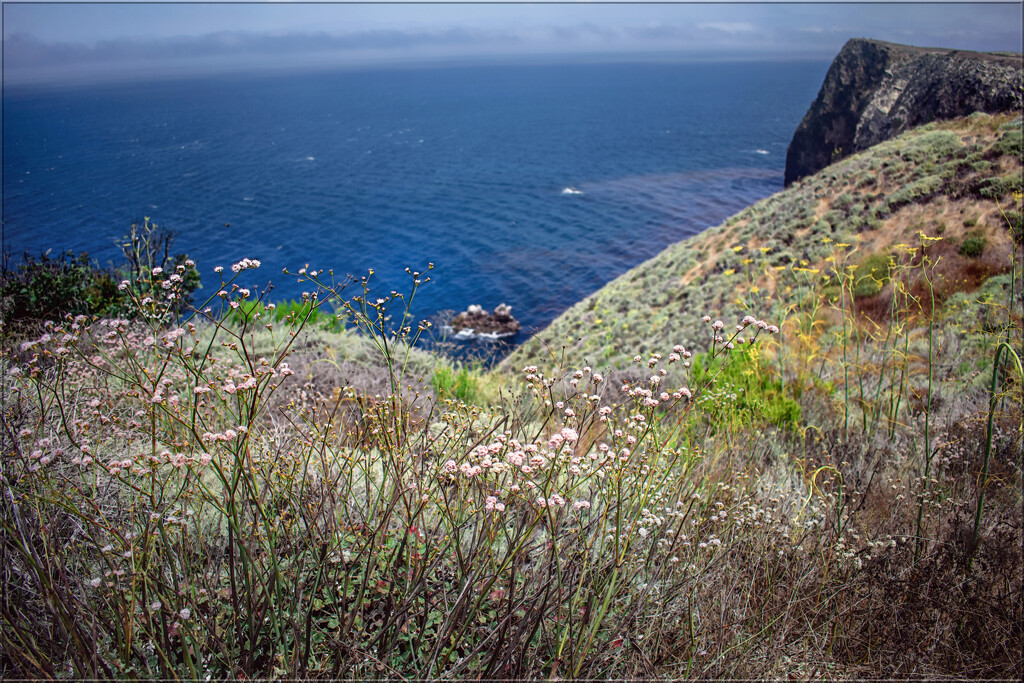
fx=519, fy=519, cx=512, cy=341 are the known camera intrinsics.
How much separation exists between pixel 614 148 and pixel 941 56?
4577 cm

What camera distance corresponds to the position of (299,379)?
579 centimetres

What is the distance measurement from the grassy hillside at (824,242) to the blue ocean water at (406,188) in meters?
6.66

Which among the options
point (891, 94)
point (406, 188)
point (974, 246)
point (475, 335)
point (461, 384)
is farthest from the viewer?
point (406, 188)

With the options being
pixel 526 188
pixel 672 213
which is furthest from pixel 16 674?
pixel 526 188

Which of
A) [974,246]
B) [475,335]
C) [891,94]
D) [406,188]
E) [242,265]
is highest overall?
[891,94]

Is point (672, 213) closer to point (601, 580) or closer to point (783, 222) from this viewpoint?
point (783, 222)

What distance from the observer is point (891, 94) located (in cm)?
3006

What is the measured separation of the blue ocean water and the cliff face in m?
6.45

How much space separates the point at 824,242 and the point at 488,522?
36.9ft

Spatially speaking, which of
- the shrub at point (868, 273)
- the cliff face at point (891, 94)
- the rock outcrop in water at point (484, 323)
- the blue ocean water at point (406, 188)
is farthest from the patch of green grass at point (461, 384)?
the cliff face at point (891, 94)

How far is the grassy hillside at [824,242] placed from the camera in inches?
424

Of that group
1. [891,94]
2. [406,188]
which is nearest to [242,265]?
[891,94]

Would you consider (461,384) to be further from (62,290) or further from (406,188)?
(406,188)

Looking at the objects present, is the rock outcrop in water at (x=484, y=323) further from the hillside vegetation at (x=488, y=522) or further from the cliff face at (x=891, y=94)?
the cliff face at (x=891, y=94)
